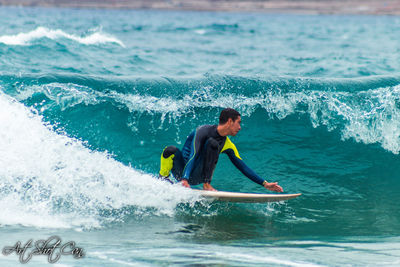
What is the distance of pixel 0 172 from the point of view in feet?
19.7

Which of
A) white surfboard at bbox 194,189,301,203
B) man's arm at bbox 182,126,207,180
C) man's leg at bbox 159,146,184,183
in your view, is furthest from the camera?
man's leg at bbox 159,146,184,183

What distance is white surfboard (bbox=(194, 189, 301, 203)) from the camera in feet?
18.8

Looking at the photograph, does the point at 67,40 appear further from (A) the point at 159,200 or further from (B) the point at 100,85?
(A) the point at 159,200

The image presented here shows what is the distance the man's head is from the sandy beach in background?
7870 cm

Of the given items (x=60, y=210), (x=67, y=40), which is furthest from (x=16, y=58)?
(x=60, y=210)

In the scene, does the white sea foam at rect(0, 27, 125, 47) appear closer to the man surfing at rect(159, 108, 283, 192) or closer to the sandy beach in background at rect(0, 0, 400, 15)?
the man surfing at rect(159, 108, 283, 192)

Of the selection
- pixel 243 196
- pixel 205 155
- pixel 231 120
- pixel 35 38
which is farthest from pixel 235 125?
pixel 35 38

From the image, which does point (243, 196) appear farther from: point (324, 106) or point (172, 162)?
point (324, 106)

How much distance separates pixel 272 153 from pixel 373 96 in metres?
2.56

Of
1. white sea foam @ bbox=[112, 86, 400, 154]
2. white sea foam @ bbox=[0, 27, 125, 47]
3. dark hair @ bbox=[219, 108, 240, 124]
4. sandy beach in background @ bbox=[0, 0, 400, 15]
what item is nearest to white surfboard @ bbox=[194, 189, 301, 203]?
dark hair @ bbox=[219, 108, 240, 124]

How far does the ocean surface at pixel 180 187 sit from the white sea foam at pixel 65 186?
2cm

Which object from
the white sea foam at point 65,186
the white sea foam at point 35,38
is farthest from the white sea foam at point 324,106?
the white sea foam at point 35,38

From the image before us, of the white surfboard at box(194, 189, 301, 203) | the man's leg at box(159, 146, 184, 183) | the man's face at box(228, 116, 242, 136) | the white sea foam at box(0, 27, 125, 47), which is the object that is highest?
the white sea foam at box(0, 27, 125, 47)

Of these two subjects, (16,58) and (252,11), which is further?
(252,11)
